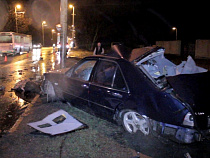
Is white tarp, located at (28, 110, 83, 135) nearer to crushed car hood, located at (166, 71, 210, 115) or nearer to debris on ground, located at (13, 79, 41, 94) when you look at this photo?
crushed car hood, located at (166, 71, 210, 115)

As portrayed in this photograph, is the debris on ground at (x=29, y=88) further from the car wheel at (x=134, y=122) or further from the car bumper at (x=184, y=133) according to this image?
the car bumper at (x=184, y=133)

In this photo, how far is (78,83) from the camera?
227 inches

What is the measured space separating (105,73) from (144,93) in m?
1.20

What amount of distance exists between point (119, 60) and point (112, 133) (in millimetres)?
1491

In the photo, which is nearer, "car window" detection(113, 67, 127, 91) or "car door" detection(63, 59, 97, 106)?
"car window" detection(113, 67, 127, 91)

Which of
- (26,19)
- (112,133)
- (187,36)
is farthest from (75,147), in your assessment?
(187,36)

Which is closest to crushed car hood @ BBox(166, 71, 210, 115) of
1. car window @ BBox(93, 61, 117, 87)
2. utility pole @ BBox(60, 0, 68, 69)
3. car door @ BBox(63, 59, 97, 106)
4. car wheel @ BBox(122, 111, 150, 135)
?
car wheel @ BBox(122, 111, 150, 135)

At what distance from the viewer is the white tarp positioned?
4942 mm

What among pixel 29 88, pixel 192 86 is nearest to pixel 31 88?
pixel 29 88

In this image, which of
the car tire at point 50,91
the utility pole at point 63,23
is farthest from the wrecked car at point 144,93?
the utility pole at point 63,23

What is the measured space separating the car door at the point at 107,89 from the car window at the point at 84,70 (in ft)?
1.45

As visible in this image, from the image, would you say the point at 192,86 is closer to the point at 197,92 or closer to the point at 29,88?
the point at 197,92

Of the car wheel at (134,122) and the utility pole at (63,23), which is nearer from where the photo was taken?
the car wheel at (134,122)

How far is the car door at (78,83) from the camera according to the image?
5617 mm
